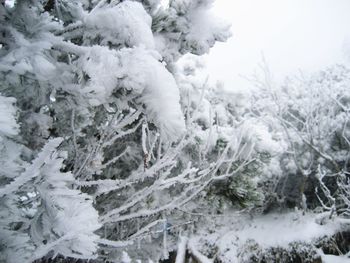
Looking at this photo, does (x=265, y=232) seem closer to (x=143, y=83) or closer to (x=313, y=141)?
(x=313, y=141)

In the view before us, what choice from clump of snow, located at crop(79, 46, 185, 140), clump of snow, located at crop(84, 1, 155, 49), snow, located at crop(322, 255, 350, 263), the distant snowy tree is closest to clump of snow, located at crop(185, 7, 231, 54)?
clump of snow, located at crop(84, 1, 155, 49)

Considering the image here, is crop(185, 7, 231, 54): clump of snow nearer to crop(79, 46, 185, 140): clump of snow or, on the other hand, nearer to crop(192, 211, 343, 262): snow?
crop(79, 46, 185, 140): clump of snow

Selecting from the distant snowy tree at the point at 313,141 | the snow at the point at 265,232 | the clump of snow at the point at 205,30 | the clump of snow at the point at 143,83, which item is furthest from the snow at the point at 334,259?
the clump of snow at the point at 143,83

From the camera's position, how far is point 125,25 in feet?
6.73

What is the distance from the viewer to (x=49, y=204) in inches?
53.3

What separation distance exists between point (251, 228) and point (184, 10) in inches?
439

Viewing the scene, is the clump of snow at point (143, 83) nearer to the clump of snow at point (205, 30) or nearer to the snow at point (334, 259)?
the clump of snow at point (205, 30)

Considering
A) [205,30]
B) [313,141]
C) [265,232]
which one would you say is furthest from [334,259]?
[205,30]

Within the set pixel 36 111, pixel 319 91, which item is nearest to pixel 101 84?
pixel 36 111

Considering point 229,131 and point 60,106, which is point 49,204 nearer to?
point 60,106

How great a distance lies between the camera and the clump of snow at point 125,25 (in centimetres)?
204

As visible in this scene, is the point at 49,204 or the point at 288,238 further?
the point at 288,238

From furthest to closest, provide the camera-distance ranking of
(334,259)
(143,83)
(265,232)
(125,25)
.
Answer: (265,232), (334,259), (125,25), (143,83)

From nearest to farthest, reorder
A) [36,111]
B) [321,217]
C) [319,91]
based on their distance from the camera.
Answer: [36,111] → [321,217] → [319,91]
